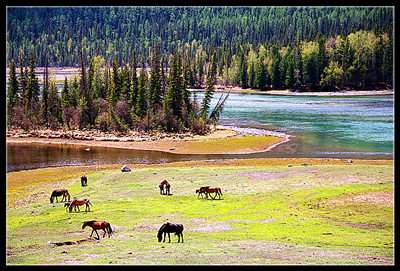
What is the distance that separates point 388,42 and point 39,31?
141327 millimetres

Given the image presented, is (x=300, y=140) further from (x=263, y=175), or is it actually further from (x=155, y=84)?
(x=263, y=175)

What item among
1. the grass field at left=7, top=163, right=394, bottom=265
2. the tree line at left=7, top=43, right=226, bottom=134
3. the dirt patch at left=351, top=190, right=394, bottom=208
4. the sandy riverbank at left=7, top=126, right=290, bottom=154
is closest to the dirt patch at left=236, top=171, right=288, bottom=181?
the grass field at left=7, top=163, right=394, bottom=265

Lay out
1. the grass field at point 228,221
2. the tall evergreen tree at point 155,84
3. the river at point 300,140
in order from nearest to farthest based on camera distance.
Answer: the grass field at point 228,221 < the river at point 300,140 < the tall evergreen tree at point 155,84

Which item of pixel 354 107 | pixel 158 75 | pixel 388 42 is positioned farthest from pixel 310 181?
pixel 388 42

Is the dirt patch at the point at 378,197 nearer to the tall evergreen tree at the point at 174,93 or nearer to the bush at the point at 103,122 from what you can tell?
the tall evergreen tree at the point at 174,93

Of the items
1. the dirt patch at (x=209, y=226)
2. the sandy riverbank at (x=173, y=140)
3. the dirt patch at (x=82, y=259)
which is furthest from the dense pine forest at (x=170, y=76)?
the dirt patch at (x=209, y=226)

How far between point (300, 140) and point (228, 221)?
40.3m

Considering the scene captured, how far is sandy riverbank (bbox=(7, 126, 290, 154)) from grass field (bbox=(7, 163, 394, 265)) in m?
22.5

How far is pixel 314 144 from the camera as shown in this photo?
5194 centimetres

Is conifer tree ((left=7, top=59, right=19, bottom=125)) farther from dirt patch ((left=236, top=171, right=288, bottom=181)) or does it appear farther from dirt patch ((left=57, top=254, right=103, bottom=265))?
dirt patch ((left=57, top=254, right=103, bottom=265))

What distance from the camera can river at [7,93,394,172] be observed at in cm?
4409

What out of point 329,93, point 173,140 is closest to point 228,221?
point 173,140

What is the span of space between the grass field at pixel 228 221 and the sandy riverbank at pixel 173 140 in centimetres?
2253

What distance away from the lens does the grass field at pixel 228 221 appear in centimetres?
1234
